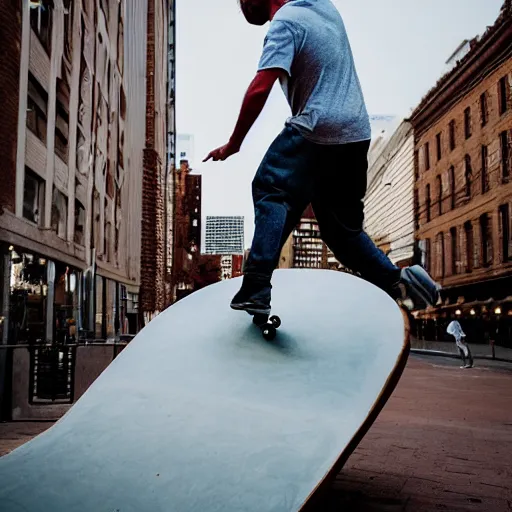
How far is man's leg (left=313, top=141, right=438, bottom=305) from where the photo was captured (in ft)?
5.60

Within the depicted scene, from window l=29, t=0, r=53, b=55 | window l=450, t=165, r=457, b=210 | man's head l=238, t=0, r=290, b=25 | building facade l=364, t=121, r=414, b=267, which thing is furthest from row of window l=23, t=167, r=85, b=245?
window l=450, t=165, r=457, b=210

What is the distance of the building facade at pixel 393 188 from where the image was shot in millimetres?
6352

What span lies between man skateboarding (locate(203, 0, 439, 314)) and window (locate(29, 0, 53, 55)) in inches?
151

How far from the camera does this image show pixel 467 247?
1213 cm

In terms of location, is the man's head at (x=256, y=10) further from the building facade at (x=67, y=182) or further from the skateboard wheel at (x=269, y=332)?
the building facade at (x=67, y=182)

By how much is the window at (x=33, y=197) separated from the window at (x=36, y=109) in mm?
372

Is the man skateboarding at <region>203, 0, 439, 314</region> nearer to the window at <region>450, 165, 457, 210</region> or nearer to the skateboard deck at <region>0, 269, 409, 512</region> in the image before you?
the skateboard deck at <region>0, 269, 409, 512</region>

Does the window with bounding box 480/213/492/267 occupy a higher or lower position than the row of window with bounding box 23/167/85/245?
higher

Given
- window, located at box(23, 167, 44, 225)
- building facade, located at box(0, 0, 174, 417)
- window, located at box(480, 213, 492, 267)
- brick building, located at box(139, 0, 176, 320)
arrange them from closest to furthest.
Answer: building facade, located at box(0, 0, 174, 417)
window, located at box(23, 167, 44, 225)
brick building, located at box(139, 0, 176, 320)
window, located at box(480, 213, 492, 267)

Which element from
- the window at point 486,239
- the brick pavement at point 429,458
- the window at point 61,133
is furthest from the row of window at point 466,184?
the window at point 61,133

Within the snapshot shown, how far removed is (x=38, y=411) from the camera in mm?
4660

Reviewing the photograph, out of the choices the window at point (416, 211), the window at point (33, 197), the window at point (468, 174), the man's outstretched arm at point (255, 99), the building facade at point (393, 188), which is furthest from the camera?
the window at point (468, 174)

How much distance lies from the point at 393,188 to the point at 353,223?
812 centimetres

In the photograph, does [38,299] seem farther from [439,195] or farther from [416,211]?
[439,195]
